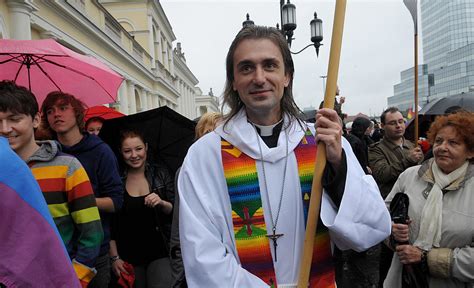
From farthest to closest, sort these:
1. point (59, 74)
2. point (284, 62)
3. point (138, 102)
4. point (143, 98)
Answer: point (143, 98) < point (138, 102) < point (59, 74) < point (284, 62)

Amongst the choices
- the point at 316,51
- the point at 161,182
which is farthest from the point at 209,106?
the point at 161,182

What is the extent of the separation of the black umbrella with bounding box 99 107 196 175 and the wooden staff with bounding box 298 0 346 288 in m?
2.49

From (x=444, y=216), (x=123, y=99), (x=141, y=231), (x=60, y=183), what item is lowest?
(x=141, y=231)

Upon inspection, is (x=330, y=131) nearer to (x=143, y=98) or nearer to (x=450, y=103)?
(x=450, y=103)

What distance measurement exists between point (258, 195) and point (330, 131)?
1.33 ft

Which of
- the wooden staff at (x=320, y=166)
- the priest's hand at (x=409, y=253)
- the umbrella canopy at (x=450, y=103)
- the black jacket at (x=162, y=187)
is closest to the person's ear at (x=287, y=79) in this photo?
the wooden staff at (x=320, y=166)

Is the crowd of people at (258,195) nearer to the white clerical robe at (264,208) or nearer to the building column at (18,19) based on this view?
the white clerical robe at (264,208)

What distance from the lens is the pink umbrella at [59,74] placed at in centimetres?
367

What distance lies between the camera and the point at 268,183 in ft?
5.23

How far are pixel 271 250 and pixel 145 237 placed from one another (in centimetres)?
197

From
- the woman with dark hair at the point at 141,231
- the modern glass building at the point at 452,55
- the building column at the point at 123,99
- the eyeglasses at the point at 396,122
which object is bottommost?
the woman with dark hair at the point at 141,231

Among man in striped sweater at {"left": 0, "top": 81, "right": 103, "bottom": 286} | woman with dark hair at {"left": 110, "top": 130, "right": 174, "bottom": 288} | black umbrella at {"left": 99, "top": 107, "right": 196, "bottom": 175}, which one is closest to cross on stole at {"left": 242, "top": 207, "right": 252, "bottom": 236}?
man in striped sweater at {"left": 0, "top": 81, "right": 103, "bottom": 286}

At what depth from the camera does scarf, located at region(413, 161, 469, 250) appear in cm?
239

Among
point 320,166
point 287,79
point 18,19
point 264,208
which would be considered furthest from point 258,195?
point 18,19
